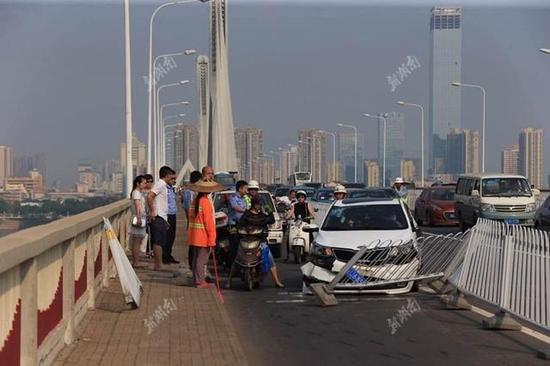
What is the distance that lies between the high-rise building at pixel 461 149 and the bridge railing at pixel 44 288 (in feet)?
271

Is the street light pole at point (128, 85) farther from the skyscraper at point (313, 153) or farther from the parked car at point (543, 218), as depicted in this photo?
Result: the skyscraper at point (313, 153)

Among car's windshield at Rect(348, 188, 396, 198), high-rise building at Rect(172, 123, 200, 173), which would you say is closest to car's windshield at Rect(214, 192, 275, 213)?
car's windshield at Rect(348, 188, 396, 198)

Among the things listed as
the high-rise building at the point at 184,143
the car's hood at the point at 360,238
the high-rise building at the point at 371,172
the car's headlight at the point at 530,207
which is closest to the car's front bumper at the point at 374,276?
the car's hood at the point at 360,238

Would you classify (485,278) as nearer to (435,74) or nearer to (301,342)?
(301,342)

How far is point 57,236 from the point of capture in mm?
8164

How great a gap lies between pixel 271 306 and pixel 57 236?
5.75 m

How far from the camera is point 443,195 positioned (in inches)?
1457

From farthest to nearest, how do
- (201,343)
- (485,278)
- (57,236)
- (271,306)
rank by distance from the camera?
(271,306)
(485,278)
(201,343)
(57,236)

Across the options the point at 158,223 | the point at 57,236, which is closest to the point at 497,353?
the point at 57,236

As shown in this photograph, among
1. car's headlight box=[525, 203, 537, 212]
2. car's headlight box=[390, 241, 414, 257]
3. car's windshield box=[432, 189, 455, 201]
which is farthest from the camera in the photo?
car's windshield box=[432, 189, 455, 201]

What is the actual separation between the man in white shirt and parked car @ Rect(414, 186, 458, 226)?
18.4 metres

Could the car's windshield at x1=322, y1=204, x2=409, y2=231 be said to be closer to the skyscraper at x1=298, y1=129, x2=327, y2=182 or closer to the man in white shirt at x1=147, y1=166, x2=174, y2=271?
the man in white shirt at x1=147, y1=166, x2=174, y2=271

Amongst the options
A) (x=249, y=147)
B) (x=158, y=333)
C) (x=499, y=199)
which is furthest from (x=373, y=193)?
(x=249, y=147)

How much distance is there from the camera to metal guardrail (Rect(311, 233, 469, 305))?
13.5 meters
